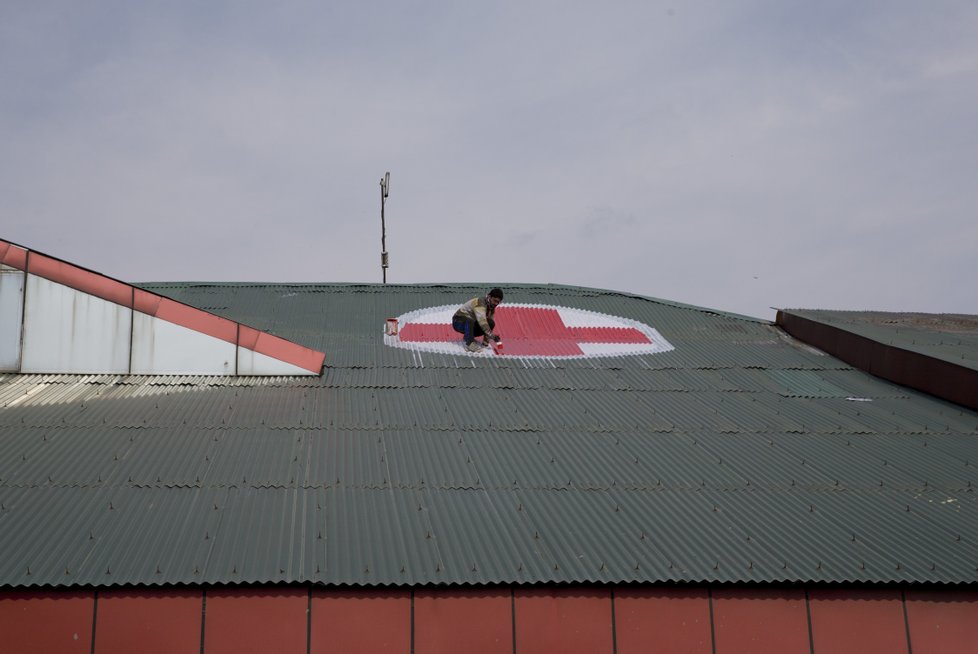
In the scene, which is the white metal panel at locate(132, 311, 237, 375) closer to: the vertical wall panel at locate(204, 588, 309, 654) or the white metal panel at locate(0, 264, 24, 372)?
the white metal panel at locate(0, 264, 24, 372)

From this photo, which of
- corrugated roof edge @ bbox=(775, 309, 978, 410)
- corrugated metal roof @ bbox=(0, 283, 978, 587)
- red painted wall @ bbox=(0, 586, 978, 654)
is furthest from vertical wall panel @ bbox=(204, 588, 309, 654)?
corrugated roof edge @ bbox=(775, 309, 978, 410)

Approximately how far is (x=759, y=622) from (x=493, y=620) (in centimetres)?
342

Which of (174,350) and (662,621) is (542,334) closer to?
(174,350)

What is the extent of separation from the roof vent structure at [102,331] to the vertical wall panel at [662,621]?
8649 mm

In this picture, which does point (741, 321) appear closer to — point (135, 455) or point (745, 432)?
point (745, 432)

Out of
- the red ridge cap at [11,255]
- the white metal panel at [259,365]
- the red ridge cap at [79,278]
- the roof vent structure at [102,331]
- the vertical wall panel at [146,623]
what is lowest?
the vertical wall panel at [146,623]

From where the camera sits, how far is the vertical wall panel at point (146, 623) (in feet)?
34.5

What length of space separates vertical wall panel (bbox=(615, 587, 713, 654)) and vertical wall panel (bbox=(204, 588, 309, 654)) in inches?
155

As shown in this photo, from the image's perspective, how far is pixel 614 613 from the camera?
11.2 m

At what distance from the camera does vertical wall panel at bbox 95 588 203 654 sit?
1052cm

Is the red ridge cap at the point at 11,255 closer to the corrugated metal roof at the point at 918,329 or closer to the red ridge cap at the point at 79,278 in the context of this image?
the red ridge cap at the point at 79,278

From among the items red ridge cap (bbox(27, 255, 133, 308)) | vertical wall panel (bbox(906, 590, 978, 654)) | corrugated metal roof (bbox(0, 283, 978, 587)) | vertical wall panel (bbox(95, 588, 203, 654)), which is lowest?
vertical wall panel (bbox(906, 590, 978, 654))

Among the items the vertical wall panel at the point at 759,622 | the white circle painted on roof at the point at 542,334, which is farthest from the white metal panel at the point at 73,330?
the vertical wall panel at the point at 759,622

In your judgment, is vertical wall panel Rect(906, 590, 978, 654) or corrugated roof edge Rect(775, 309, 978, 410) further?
corrugated roof edge Rect(775, 309, 978, 410)
